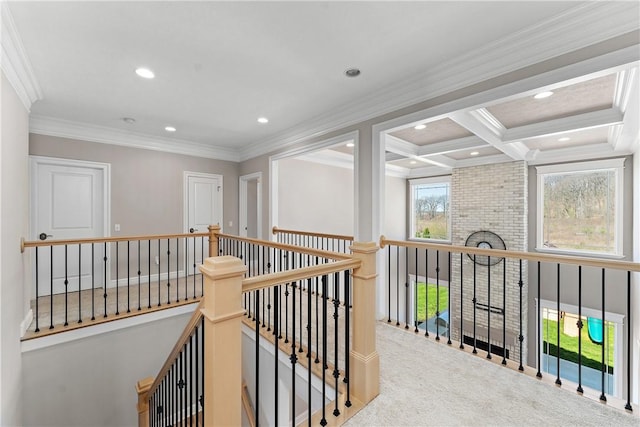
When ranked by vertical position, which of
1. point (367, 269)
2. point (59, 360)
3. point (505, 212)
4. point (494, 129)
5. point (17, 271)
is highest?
point (494, 129)

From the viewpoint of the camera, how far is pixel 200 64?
257cm

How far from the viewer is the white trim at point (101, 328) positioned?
294cm

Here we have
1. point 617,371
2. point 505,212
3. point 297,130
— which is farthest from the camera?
point 505,212

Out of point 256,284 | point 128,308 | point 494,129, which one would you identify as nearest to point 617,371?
point 494,129

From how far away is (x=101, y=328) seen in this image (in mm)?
3268

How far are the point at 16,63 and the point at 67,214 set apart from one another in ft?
8.37

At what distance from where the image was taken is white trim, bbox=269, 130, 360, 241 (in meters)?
3.52

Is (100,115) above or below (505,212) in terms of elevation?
above

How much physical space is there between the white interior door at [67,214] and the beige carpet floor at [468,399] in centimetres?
406

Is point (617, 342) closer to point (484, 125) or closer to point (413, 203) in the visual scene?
point (484, 125)

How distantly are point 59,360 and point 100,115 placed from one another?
10.2 feet

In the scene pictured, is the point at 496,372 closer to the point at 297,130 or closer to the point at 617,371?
the point at 297,130

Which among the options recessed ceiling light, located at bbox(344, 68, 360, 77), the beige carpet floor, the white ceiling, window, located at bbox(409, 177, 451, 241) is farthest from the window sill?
recessed ceiling light, located at bbox(344, 68, 360, 77)

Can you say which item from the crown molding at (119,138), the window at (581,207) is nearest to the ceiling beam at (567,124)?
the window at (581,207)
